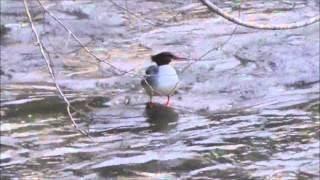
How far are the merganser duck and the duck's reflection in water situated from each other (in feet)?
0.27

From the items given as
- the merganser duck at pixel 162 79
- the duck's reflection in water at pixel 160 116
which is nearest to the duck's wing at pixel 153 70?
the merganser duck at pixel 162 79

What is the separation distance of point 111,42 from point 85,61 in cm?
117

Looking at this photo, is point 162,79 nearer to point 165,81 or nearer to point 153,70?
point 165,81

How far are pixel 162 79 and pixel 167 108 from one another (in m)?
0.29

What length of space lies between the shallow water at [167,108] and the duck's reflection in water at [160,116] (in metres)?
0.01

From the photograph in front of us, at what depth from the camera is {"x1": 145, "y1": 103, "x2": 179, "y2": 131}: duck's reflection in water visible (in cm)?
830

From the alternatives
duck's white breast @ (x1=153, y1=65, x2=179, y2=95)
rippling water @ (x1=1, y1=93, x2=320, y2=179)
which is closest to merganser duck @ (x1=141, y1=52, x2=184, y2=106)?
duck's white breast @ (x1=153, y1=65, x2=179, y2=95)

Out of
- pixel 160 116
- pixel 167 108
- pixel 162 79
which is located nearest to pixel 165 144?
pixel 160 116

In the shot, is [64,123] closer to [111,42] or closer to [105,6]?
[111,42]

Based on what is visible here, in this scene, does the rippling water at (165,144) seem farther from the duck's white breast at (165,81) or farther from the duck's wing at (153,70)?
the duck's wing at (153,70)

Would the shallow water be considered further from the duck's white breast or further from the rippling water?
the duck's white breast

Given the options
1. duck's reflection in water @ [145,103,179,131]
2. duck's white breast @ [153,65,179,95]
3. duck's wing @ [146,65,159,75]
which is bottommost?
duck's reflection in water @ [145,103,179,131]

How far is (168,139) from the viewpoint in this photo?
791 centimetres

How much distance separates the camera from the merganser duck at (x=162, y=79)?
345 inches
